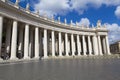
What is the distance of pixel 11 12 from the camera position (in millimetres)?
34250

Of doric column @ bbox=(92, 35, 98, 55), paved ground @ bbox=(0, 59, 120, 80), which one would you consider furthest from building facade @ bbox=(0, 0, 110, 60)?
paved ground @ bbox=(0, 59, 120, 80)

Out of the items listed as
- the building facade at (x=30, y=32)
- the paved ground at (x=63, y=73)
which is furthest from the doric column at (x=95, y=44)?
the paved ground at (x=63, y=73)

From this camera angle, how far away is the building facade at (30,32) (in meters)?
33.9

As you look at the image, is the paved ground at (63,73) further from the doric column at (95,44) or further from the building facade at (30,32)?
the doric column at (95,44)

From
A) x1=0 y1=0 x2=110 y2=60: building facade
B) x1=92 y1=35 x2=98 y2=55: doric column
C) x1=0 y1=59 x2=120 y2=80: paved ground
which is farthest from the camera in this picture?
x1=92 y1=35 x2=98 y2=55: doric column

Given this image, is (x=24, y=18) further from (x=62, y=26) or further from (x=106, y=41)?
(x=106, y=41)

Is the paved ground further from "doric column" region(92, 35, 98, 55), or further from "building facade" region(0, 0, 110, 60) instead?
"doric column" region(92, 35, 98, 55)

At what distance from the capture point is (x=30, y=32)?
4700 cm

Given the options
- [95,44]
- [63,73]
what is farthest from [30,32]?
[95,44]

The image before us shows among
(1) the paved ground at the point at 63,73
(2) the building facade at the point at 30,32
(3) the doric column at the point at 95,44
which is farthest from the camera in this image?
(3) the doric column at the point at 95,44

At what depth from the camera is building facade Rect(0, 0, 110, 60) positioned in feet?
111

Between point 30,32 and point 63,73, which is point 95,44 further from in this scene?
point 63,73

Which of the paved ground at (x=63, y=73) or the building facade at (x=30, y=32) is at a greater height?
the building facade at (x=30, y=32)

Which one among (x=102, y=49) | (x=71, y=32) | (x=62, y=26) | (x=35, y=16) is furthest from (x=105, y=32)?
(x=35, y=16)
